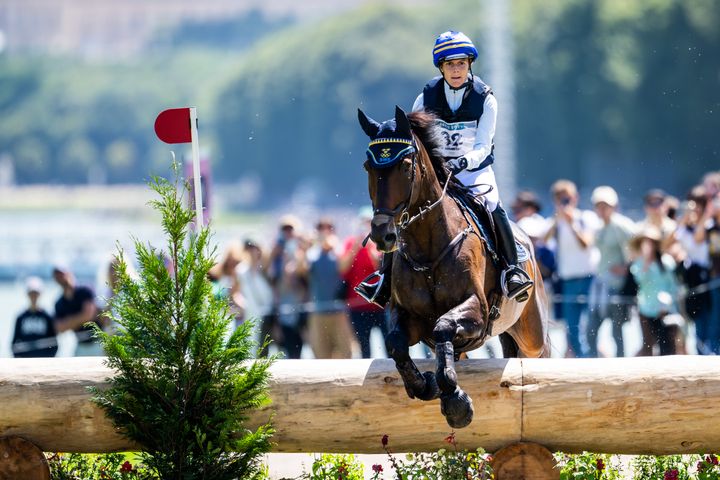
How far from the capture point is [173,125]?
26.0ft

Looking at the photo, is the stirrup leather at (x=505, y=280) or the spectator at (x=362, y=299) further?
the spectator at (x=362, y=299)

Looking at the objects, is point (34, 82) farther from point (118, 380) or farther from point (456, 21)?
point (118, 380)

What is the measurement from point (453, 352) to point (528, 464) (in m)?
0.74

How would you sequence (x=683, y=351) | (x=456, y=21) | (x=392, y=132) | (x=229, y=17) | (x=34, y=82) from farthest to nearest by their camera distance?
(x=229, y=17)
(x=34, y=82)
(x=456, y=21)
(x=683, y=351)
(x=392, y=132)

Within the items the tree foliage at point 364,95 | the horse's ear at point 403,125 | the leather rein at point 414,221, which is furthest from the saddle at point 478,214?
the tree foliage at point 364,95

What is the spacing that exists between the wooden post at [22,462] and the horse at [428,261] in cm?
208

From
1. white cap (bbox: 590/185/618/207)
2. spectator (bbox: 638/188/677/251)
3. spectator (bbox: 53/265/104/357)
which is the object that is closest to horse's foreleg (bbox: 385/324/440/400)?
white cap (bbox: 590/185/618/207)

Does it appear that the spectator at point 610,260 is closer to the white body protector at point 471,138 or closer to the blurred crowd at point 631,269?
the blurred crowd at point 631,269

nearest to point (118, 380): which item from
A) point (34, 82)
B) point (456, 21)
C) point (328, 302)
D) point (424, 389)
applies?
point (424, 389)

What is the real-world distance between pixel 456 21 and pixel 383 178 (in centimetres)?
10690

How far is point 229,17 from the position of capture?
6624 inches

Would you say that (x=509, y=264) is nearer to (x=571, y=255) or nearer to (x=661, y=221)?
(x=571, y=255)

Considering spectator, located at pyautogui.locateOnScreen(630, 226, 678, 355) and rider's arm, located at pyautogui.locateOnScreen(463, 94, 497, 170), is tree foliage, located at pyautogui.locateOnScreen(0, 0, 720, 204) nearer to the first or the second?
spectator, located at pyautogui.locateOnScreen(630, 226, 678, 355)

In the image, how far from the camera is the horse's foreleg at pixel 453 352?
650 centimetres
